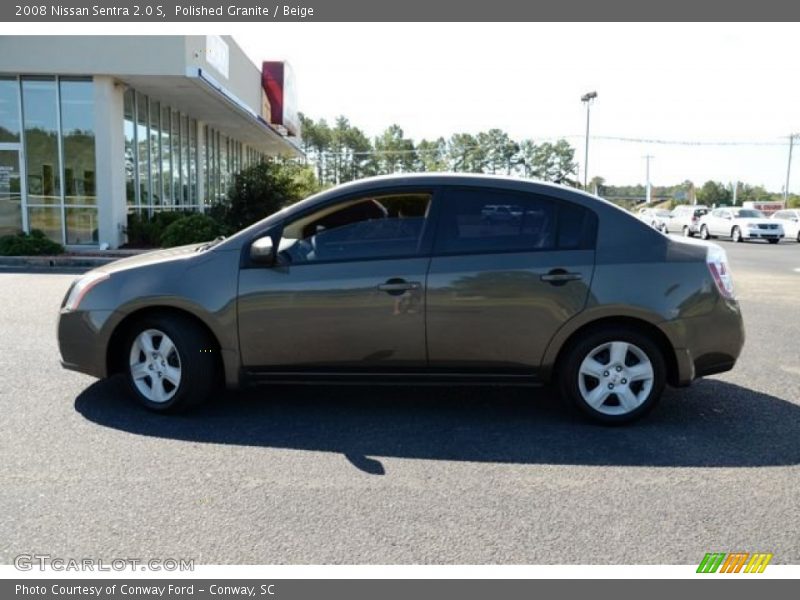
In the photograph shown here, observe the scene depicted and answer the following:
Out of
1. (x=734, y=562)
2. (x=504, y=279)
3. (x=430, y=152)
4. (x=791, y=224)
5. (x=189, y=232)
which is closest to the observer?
(x=734, y=562)

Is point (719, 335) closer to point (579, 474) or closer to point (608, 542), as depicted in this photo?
point (579, 474)

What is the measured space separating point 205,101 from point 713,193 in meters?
123


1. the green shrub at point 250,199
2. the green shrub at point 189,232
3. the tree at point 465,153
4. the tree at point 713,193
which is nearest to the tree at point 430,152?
the tree at point 465,153

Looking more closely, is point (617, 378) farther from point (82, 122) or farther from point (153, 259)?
point (82, 122)

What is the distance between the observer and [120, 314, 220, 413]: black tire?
191 inches

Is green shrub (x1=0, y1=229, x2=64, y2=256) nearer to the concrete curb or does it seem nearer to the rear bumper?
the concrete curb

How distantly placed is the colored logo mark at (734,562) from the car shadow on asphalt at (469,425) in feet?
3.41

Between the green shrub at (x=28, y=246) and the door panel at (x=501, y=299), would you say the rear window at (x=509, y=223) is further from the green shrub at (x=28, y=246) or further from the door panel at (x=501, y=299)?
the green shrub at (x=28, y=246)

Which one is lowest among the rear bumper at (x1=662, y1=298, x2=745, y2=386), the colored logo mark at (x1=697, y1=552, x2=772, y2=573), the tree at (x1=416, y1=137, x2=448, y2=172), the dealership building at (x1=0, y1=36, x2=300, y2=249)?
the colored logo mark at (x1=697, y1=552, x2=772, y2=573)

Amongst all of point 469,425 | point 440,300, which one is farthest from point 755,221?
point 440,300

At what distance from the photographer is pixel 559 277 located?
4.72 metres

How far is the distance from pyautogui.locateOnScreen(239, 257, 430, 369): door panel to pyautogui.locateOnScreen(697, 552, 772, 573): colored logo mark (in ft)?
7.19

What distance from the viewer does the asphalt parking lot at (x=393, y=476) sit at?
3.25 m

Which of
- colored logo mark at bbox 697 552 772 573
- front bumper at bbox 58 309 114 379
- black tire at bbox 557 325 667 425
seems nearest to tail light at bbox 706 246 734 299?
black tire at bbox 557 325 667 425
